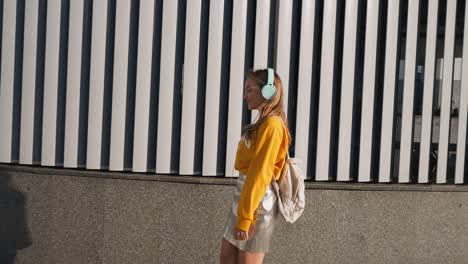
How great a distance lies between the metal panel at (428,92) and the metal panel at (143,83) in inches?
97.9

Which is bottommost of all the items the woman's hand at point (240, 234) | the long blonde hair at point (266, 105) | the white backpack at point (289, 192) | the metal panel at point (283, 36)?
the woman's hand at point (240, 234)

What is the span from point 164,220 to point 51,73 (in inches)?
63.5

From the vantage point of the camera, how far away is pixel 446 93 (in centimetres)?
571

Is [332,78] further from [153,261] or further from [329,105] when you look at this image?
[153,261]

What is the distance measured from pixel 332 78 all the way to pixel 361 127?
1.67 ft

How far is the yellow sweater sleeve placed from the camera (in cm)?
329

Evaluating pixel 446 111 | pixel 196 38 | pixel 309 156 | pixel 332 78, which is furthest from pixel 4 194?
pixel 446 111

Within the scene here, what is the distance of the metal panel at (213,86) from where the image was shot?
536 cm

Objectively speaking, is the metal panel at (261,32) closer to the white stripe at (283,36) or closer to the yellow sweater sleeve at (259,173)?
the white stripe at (283,36)

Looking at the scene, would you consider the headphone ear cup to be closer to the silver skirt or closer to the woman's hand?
the silver skirt

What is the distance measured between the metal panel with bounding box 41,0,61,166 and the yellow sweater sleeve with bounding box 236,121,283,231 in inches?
106

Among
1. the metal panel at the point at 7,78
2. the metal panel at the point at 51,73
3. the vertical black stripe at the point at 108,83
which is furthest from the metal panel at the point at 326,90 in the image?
the metal panel at the point at 7,78

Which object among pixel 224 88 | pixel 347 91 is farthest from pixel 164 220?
pixel 347 91

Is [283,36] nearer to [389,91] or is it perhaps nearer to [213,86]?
[213,86]
